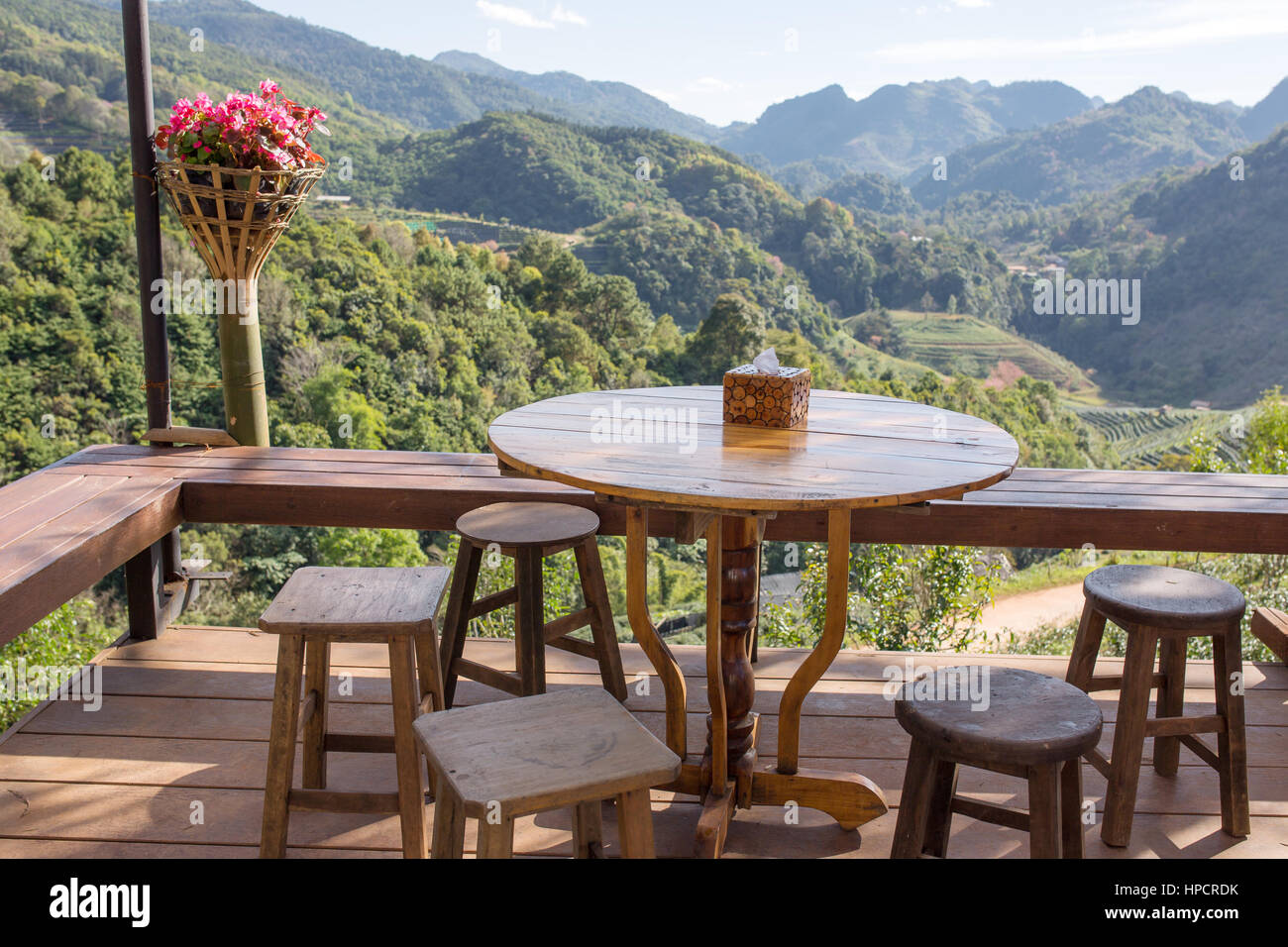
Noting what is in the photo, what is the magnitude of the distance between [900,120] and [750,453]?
5308 cm

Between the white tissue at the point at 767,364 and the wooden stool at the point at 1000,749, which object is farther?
the white tissue at the point at 767,364

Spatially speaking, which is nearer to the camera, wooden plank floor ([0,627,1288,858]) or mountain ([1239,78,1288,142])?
wooden plank floor ([0,627,1288,858])

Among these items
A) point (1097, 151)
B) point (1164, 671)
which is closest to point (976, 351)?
point (1097, 151)

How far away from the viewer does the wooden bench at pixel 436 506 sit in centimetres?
235

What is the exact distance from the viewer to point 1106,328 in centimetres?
3142

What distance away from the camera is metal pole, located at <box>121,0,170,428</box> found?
2.74 m

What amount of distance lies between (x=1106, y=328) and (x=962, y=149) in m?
17.2

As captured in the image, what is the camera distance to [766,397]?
2.05 m

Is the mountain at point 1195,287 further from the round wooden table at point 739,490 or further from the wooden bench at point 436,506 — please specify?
the round wooden table at point 739,490

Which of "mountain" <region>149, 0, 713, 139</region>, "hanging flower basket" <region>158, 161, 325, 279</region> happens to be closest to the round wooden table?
"hanging flower basket" <region>158, 161, 325, 279</region>

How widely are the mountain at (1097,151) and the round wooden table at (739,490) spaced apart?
40.7 meters

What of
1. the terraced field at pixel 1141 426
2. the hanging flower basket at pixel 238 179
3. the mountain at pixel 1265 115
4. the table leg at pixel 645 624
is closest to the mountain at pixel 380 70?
the terraced field at pixel 1141 426

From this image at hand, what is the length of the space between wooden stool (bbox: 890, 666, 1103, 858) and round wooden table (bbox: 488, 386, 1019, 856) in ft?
0.93

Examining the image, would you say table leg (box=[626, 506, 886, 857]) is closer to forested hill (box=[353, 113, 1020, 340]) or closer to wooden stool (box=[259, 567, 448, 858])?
wooden stool (box=[259, 567, 448, 858])
